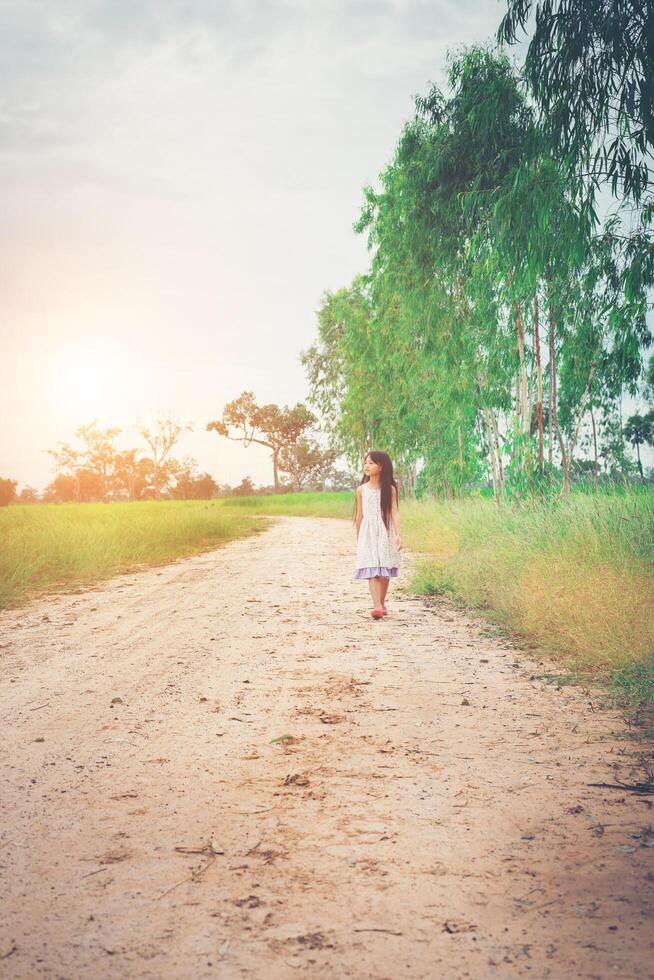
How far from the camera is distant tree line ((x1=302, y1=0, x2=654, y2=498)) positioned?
7109 millimetres

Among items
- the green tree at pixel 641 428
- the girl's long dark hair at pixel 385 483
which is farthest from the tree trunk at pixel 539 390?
the green tree at pixel 641 428

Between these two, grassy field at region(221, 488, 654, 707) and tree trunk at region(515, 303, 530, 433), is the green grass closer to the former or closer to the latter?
tree trunk at region(515, 303, 530, 433)

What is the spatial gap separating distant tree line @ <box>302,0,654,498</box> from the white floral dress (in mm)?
3166

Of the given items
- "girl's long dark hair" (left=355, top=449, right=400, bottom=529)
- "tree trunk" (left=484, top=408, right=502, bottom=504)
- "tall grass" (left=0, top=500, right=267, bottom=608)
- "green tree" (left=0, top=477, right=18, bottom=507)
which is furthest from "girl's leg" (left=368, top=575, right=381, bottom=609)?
"green tree" (left=0, top=477, right=18, bottom=507)

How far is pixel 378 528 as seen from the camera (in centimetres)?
806

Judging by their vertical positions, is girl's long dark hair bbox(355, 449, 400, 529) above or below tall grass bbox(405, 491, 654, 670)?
above

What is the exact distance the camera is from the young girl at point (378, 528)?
308 inches

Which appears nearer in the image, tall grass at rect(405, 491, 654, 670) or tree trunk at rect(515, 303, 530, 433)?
tall grass at rect(405, 491, 654, 670)

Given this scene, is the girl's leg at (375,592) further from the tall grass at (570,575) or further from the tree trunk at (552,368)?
the tree trunk at (552,368)

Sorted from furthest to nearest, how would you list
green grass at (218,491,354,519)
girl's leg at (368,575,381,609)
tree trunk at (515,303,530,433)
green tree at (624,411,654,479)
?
green tree at (624,411,654,479)
green grass at (218,491,354,519)
tree trunk at (515,303,530,433)
girl's leg at (368,575,381,609)

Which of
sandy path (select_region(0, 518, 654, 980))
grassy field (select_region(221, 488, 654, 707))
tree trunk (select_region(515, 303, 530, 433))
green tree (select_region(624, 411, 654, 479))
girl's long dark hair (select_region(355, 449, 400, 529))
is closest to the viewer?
sandy path (select_region(0, 518, 654, 980))

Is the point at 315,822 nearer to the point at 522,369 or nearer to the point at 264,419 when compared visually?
the point at 522,369

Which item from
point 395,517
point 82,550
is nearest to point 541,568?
point 395,517

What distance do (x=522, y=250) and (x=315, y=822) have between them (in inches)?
306
